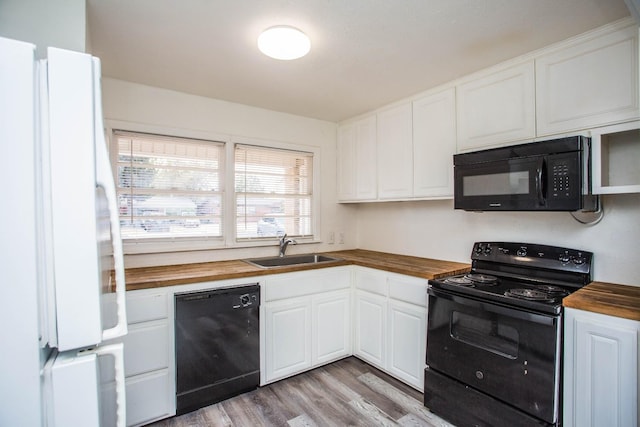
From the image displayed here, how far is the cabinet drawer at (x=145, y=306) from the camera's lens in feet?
6.31

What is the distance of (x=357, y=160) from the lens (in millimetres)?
3268

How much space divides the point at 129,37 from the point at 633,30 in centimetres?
265

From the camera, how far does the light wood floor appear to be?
201cm

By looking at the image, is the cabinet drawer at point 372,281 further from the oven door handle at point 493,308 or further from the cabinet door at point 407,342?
the oven door handle at point 493,308

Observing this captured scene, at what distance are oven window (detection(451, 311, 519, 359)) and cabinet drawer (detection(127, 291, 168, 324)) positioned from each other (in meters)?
1.81

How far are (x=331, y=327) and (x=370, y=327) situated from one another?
0.33m

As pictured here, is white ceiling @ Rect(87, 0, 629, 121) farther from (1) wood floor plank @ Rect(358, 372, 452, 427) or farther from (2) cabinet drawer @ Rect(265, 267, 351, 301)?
(1) wood floor plank @ Rect(358, 372, 452, 427)

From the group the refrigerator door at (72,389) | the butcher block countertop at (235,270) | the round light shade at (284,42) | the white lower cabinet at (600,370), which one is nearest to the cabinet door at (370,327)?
the butcher block countertop at (235,270)

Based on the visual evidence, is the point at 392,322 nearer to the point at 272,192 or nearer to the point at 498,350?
the point at 498,350

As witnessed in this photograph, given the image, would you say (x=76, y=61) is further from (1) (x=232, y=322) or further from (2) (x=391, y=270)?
(2) (x=391, y=270)

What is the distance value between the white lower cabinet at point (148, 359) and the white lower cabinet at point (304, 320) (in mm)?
661

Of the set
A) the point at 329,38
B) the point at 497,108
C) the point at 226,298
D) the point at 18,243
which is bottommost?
the point at 226,298

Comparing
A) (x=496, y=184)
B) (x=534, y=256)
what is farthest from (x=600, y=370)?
(x=496, y=184)

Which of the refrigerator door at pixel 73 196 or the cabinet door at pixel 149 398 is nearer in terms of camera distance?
the refrigerator door at pixel 73 196
